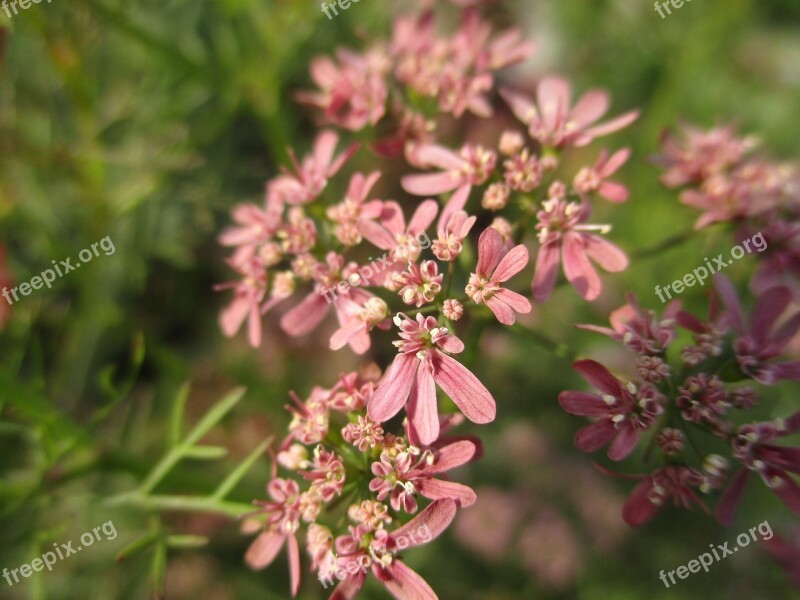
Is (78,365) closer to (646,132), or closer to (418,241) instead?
(418,241)

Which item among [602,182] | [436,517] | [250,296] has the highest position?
[250,296]

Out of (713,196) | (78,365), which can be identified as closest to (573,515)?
(713,196)

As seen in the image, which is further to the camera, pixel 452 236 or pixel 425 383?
pixel 452 236

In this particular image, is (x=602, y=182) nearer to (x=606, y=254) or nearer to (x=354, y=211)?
(x=606, y=254)

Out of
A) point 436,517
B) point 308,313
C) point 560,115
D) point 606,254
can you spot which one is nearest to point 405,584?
point 436,517

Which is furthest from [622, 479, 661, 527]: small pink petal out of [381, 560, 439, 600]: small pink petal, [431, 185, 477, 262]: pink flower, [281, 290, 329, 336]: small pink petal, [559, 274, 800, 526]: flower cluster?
[281, 290, 329, 336]: small pink petal
